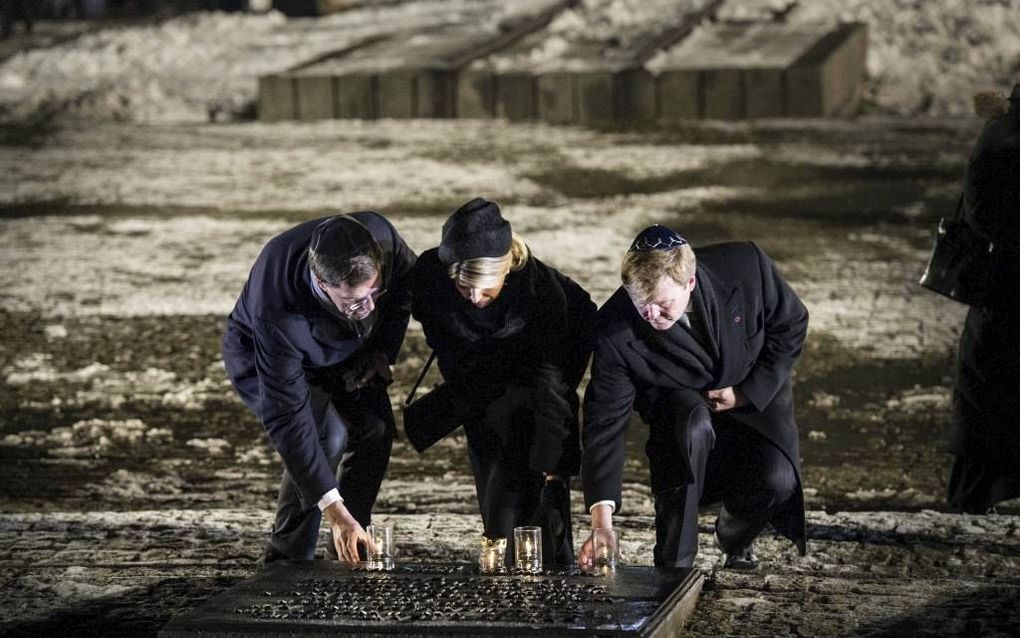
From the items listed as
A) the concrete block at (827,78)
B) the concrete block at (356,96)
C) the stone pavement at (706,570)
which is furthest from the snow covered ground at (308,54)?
the stone pavement at (706,570)

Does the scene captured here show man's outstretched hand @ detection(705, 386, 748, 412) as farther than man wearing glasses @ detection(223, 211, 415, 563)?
Yes

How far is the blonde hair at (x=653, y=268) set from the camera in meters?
4.78

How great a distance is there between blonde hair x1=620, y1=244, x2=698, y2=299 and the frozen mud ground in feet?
3.10

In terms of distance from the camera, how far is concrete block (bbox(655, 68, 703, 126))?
50.3 feet

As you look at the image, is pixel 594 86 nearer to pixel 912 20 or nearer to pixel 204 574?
pixel 912 20

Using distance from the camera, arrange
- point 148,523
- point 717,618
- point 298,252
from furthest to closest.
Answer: point 148,523 < point 298,252 < point 717,618

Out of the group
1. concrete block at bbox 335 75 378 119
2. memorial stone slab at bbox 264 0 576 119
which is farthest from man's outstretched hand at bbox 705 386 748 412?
concrete block at bbox 335 75 378 119

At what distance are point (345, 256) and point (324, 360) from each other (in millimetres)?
608

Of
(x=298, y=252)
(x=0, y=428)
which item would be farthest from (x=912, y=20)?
(x=298, y=252)

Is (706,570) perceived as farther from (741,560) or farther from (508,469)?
(508,469)

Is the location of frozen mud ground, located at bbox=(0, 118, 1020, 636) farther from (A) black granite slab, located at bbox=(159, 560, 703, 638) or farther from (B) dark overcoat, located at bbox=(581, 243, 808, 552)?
(B) dark overcoat, located at bbox=(581, 243, 808, 552)

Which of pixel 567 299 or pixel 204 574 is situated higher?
pixel 567 299

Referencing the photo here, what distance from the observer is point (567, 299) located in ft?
17.4

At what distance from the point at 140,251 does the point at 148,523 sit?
5.18 meters
